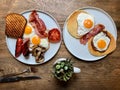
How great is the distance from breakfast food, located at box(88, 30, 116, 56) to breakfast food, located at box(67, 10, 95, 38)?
0.19 ft

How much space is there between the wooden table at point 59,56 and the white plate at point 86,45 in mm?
22

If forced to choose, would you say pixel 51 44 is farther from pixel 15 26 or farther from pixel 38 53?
pixel 15 26

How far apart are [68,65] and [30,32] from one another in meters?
0.25

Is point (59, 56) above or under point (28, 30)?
under

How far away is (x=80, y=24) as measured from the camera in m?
1.80

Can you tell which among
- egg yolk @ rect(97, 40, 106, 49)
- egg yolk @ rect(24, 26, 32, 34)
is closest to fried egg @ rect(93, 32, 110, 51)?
egg yolk @ rect(97, 40, 106, 49)

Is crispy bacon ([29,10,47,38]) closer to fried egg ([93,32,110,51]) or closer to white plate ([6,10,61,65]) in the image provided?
white plate ([6,10,61,65])

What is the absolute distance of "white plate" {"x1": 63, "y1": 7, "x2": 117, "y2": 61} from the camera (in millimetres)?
1803

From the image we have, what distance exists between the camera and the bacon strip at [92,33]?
1803 millimetres

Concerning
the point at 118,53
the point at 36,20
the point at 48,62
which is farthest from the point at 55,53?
the point at 118,53

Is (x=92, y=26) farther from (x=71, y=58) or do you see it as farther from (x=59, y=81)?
(x=59, y=81)

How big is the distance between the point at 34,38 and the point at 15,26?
4.2 inches

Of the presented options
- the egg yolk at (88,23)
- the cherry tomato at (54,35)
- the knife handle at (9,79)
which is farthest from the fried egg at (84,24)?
the knife handle at (9,79)

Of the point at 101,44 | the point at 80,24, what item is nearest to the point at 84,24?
the point at 80,24
